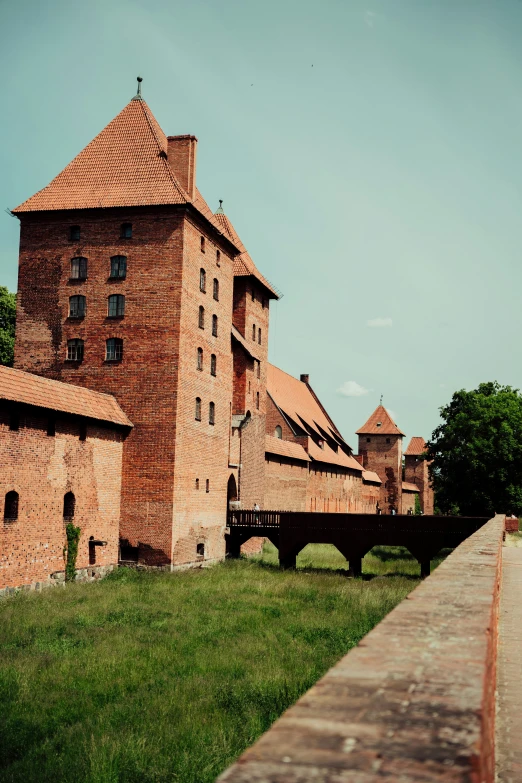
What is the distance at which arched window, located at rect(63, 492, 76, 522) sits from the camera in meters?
20.9

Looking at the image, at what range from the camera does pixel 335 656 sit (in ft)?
41.5

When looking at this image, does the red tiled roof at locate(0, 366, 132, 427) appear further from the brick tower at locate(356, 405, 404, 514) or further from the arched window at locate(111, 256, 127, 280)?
the brick tower at locate(356, 405, 404, 514)

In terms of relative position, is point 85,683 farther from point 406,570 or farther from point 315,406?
point 315,406

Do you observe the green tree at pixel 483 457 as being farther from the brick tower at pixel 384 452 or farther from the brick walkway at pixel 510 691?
the brick walkway at pixel 510 691

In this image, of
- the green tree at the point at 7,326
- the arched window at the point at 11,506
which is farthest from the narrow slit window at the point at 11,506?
the green tree at the point at 7,326

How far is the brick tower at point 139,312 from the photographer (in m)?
24.2

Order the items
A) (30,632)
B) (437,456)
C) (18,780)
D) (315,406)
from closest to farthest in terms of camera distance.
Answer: (18,780)
(30,632)
(437,456)
(315,406)

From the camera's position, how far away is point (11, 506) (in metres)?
18.4

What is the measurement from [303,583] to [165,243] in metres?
11.7

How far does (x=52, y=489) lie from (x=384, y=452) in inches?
2257

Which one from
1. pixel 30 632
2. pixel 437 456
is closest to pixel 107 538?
pixel 30 632

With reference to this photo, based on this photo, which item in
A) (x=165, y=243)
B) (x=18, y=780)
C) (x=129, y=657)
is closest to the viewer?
(x=18, y=780)

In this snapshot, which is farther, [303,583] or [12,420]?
[303,583]

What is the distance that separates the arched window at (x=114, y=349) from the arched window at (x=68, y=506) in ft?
17.5
